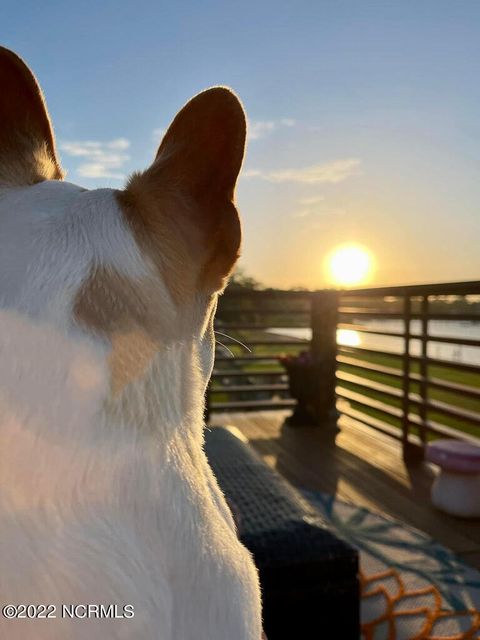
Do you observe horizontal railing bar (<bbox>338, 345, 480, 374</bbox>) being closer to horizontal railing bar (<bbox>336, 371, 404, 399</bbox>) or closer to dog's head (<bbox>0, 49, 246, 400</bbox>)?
horizontal railing bar (<bbox>336, 371, 404, 399</bbox>)

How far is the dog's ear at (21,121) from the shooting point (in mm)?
761

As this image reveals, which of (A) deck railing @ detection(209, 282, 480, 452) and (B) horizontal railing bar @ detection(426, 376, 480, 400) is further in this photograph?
(A) deck railing @ detection(209, 282, 480, 452)

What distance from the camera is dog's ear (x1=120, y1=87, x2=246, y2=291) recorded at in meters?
0.68

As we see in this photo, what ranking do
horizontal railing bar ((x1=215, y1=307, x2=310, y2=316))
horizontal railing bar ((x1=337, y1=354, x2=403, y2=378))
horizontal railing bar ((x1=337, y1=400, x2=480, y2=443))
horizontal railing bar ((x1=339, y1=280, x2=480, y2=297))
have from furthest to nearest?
1. horizontal railing bar ((x1=215, y1=307, x2=310, y2=316))
2. horizontal railing bar ((x1=337, y1=354, x2=403, y2=378))
3. horizontal railing bar ((x1=337, y1=400, x2=480, y2=443))
4. horizontal railing bar ((x1=339, y1=280, x2=480, y2=297))

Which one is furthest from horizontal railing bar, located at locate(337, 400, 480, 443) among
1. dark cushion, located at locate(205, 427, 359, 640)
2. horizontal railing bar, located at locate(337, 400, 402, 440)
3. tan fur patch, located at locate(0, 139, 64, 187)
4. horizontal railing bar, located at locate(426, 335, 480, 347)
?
tan fur patch, located at locate(0, 139, 64, 187)

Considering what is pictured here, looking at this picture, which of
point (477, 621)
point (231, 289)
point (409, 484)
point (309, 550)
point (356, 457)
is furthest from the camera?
point (231, 289)

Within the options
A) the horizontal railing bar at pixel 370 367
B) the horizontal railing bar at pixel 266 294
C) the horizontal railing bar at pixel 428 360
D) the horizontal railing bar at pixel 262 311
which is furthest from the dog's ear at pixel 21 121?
the horizontal railing bar at pixel 262 311

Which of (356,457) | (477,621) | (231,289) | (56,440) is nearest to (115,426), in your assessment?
(56,440)

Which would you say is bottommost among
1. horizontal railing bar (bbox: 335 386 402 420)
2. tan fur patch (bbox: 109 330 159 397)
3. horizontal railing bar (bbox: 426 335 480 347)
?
horizontal railing bar (bbox: 335 386 402 420)

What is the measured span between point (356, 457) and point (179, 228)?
4291 millimetres

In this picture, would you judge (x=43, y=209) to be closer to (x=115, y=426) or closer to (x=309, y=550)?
(x=115, y=426)

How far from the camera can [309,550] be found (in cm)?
159

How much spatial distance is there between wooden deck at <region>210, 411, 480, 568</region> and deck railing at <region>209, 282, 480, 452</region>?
0.63ft

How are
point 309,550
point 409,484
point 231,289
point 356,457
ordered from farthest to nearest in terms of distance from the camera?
point 231,289 < point 356,457 < point 409,484 < point 309,550
